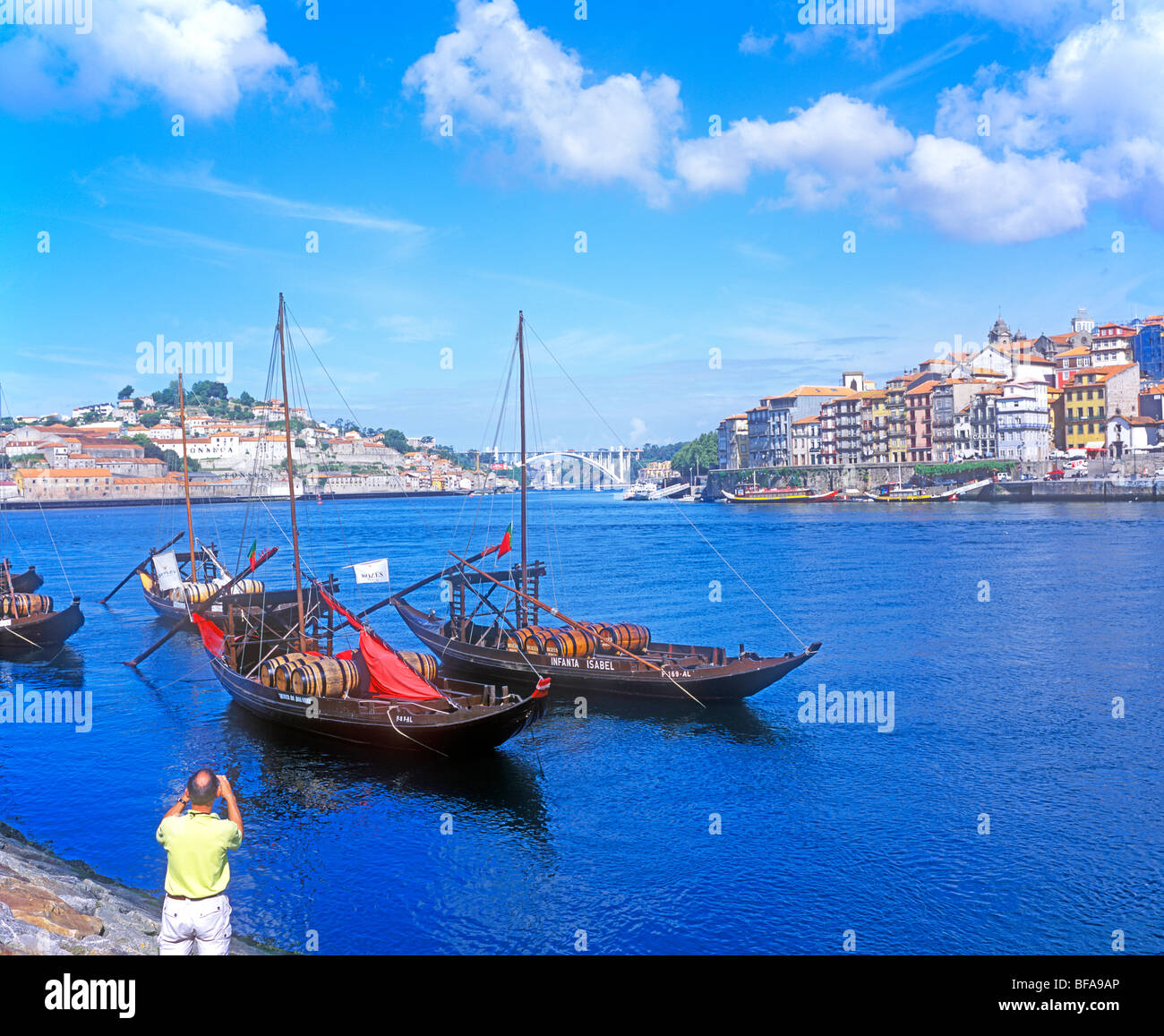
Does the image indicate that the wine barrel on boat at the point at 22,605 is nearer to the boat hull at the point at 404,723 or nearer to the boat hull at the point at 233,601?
the boat hull at the point at 233,601

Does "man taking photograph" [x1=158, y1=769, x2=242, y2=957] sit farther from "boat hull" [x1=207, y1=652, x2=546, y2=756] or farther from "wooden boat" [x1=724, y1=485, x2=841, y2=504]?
"wooden boat" [x1=724, y1=485, x2=841, y2=504]

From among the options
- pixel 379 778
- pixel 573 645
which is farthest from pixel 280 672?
pixel 573 645

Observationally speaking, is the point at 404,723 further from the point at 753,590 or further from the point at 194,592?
the point at 753,590

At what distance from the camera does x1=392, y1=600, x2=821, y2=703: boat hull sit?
28.0 meters

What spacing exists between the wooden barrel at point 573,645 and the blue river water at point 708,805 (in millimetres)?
1511

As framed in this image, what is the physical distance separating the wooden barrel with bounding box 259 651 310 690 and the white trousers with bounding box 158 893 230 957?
673 inches

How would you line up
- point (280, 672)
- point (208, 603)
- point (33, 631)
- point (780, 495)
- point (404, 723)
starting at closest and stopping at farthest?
point (404, 723) < point (280, 672) < point (33, 631) < point (208, 603) < point (780, 495)

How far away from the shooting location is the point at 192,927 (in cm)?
840

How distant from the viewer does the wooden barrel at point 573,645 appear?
1165 inches

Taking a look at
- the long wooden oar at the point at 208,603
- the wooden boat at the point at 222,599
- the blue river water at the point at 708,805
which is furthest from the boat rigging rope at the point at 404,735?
the wooden boat at the point at 222,599

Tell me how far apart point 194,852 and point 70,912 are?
230 inches

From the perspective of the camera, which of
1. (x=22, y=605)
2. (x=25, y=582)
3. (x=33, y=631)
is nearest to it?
(x=33, y=631)

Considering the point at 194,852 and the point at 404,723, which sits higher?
the point at 194,852
